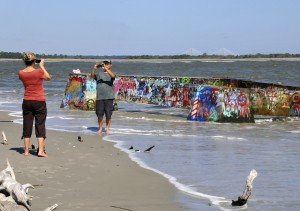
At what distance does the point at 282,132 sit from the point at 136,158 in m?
5.95

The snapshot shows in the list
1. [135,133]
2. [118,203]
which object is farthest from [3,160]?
[135,133]

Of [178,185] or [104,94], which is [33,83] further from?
[104,94]

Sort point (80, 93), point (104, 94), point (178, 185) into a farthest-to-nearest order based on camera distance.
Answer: point (80, 93) < point (104, 94) < point (178, 185)

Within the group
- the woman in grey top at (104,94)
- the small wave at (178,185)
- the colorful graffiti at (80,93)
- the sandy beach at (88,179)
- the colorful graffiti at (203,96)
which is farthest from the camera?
the colorful graffiti at (80,93)

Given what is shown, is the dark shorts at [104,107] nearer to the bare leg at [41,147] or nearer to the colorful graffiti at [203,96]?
the bare leg at [41,147]

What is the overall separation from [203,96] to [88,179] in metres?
10.2

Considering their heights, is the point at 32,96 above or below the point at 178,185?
above

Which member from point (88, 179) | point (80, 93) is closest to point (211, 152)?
point (88, 179)

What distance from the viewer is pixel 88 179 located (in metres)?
8.92

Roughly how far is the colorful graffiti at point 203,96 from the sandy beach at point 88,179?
6444mm

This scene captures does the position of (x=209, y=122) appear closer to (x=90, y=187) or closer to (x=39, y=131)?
(x=39, y=131)

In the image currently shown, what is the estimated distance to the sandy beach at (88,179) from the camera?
24.6 feet

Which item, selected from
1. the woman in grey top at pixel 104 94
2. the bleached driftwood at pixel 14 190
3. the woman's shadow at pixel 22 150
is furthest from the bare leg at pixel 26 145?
the woman in grey top at pixel 104 94

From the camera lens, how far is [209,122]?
1816 cm
